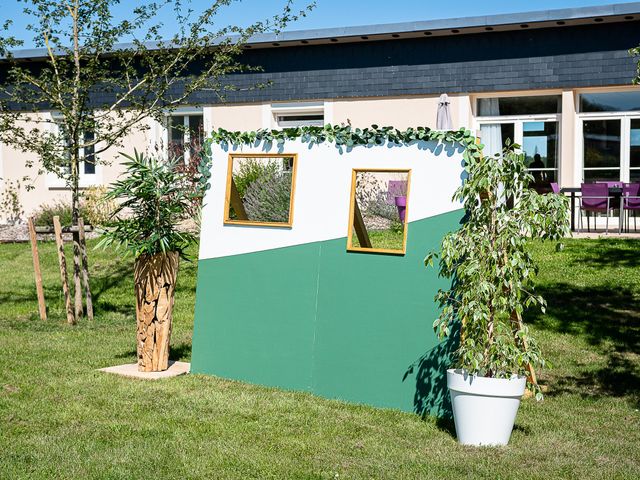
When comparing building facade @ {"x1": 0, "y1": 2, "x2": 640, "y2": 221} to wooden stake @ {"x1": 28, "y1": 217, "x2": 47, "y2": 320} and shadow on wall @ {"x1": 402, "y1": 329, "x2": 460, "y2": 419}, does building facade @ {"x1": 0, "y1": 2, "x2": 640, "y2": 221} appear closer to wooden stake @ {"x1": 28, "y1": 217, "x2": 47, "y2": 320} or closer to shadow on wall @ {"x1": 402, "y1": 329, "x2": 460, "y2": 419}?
wooden stake @ {"x1": 28, "y1": 217, "x2": 47, "y2": 320}

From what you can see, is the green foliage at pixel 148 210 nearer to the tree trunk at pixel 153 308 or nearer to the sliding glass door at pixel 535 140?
the tree trunk at pixel 153 308

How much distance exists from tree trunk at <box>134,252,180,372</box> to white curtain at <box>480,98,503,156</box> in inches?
412

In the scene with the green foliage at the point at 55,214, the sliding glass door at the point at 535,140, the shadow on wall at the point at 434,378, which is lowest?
the shadow on wall at the point at 434,378

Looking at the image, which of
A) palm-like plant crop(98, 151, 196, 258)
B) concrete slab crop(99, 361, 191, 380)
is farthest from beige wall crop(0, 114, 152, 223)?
concrete slab crop(99, 361, 191, 380)

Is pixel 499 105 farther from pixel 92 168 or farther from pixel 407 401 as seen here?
pixel 407 401

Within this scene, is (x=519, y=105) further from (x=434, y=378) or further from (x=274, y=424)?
(x=274, y=424)

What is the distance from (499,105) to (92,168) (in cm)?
886

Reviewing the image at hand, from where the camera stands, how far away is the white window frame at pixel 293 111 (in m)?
17.8

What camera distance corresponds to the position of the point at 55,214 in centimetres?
1850

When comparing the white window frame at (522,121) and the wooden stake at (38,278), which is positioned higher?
the white window frame at (522,121)

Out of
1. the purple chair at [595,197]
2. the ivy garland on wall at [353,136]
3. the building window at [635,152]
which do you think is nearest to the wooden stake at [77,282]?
the ivy garland on wall at [353,136]

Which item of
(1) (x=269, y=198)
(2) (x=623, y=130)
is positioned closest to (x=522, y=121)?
(2) (x=623, y=130)

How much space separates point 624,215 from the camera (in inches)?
592

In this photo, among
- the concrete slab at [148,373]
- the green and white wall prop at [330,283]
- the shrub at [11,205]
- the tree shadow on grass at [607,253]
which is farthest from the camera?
the shrub at [11,205]
